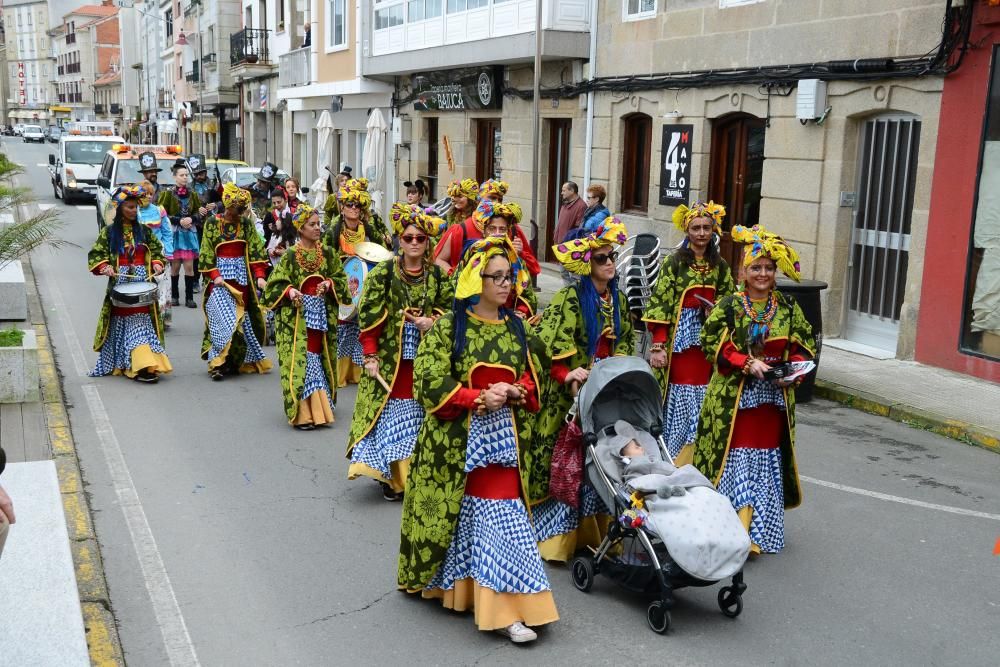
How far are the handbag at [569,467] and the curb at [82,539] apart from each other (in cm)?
233

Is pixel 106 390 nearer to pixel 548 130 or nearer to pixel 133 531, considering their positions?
pixel 133 531

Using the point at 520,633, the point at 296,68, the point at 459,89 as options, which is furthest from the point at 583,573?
the point at 296,68

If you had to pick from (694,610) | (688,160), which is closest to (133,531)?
(694,610)

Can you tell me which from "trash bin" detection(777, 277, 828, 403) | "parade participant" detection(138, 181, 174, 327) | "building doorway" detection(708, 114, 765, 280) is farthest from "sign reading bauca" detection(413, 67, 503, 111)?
"trash bin" detection(777, 277, 828, 403)

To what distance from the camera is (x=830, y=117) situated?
13289 millimetres

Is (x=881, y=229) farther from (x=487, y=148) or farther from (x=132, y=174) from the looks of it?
(x=132, y=174)

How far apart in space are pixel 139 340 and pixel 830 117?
331 inches

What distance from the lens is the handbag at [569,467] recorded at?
19.2ft

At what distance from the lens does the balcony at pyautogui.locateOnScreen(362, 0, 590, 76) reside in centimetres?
1869

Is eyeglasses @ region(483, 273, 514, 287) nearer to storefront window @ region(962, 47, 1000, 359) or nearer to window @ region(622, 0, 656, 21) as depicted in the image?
storefront window @ region(962, 47, 1000, 359)

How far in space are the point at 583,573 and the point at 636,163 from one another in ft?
43.5

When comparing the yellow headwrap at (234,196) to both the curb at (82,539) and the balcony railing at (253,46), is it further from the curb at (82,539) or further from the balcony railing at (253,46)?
the balcony railing at (253,46)

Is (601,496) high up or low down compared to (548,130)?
down

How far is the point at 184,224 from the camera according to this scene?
15.5 m
